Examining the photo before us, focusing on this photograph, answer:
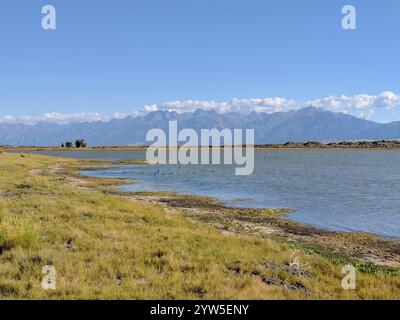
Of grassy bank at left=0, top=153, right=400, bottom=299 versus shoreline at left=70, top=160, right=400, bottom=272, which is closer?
grassy bank at left=0, top=153, right=400, bottom=299

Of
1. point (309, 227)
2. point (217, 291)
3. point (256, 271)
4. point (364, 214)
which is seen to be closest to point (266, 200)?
point (364, 214)

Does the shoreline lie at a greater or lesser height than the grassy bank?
lesser

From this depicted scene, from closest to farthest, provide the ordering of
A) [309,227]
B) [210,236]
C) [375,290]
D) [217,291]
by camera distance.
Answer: [217,291], [375,290], [210,236], [309,227]

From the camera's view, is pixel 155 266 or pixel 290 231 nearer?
pixel 155 266

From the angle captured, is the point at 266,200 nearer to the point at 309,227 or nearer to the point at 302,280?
the point at 309,227

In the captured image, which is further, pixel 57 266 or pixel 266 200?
pixel 266 200

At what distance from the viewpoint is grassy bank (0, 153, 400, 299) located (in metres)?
11.8

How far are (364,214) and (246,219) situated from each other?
31.8ft

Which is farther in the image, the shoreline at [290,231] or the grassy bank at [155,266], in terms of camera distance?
the shoreline at [290,231]

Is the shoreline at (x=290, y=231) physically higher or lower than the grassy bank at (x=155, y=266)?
lower

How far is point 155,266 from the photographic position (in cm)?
1418

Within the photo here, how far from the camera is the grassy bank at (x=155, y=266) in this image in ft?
38.7

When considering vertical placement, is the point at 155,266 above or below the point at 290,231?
above

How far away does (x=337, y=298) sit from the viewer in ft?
40.0
